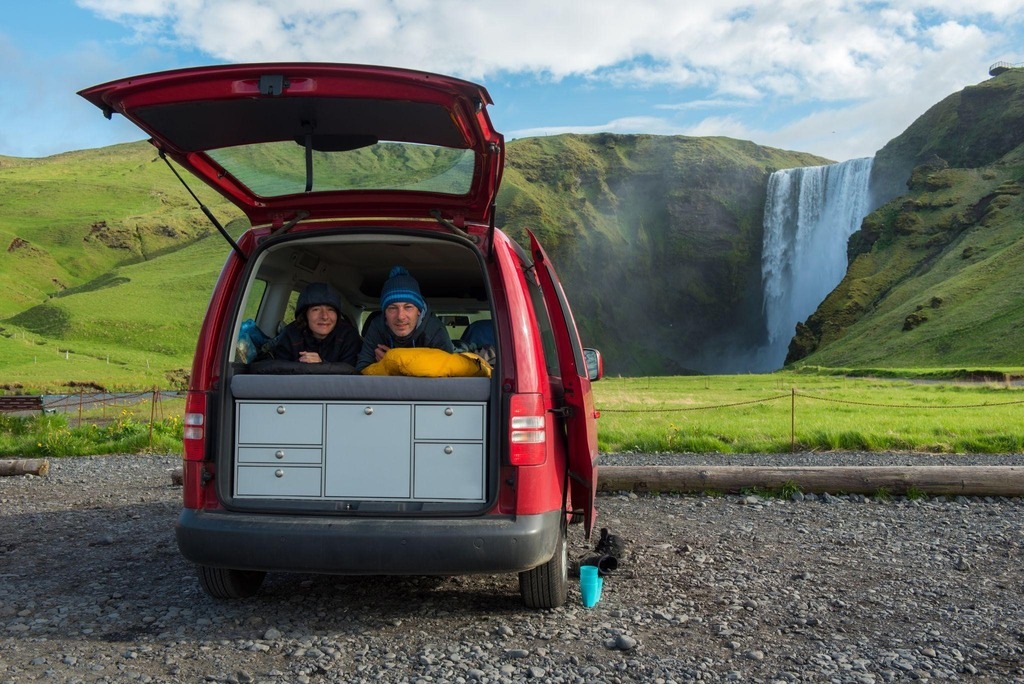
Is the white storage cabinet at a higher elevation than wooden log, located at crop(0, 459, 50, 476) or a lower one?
higher

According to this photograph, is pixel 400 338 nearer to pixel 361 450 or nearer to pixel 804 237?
pixel 361 450

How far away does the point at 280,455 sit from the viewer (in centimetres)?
409

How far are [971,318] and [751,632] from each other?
61.4 metres

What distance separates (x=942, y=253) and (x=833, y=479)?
76.4 meters

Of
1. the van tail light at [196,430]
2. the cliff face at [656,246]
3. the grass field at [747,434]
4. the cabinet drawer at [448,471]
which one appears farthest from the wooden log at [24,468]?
the cliff face at [656,246]

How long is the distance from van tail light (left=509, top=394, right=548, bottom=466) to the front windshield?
1213 mm

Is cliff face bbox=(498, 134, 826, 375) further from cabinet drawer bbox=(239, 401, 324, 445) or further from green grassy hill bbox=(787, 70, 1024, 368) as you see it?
cabinet drawer bbox=(239, 401, 324, 445)

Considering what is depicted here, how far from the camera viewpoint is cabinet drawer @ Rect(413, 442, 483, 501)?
3.97m

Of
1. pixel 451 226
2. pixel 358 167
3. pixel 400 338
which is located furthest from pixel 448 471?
pixel 358 167

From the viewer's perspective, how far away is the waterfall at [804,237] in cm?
8106

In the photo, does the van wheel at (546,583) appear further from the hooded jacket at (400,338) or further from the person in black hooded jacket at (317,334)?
the person in black hooded jacket at (317,334)

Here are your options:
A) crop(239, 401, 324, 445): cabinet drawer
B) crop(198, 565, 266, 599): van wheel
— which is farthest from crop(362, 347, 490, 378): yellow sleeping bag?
crop(198, 565, 266, 599): van wheel

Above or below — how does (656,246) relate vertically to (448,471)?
above

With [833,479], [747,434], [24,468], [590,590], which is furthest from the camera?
[747,434]
